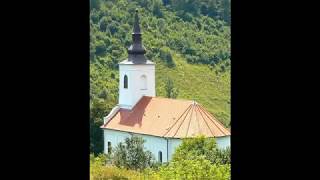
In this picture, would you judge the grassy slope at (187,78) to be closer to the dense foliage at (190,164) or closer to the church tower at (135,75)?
the church tower at (135,75)

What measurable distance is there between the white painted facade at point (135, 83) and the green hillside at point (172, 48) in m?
1.30

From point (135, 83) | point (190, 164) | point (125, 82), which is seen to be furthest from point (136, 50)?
point (190, 164)

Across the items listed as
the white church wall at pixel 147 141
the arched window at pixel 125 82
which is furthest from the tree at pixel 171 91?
the white church wall at pixel 147 141

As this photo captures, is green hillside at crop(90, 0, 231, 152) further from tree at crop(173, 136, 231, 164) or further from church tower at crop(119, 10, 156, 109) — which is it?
tree at crop(173, 136, 231, 164)

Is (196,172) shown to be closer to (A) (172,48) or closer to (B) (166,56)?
(B) (166,56)

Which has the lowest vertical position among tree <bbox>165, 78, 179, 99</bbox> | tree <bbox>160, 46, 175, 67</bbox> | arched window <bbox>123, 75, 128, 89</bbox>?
tree <bbox>165, 78, 179, 99</bbox>

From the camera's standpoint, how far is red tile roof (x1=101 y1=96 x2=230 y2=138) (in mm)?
31703

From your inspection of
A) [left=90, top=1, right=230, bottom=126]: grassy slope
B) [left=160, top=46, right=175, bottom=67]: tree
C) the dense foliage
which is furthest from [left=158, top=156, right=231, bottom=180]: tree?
[left=160, top=46, right=175, bottom=67]: tree

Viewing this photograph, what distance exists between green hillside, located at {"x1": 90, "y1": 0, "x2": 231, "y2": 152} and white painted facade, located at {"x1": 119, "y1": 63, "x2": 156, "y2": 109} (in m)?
1.30

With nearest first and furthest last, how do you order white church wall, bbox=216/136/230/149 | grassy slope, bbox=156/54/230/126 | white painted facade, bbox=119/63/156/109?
1. white church wall, bbox=216/136/230/149
2. white painted facade, bbox=119/63/156/109
3. grassy slope, bbox=156/54/230/126

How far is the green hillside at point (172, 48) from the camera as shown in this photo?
3816 centimetres

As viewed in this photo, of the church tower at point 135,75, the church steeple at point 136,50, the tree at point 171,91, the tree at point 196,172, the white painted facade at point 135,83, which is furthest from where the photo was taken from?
the tree at point 171,91

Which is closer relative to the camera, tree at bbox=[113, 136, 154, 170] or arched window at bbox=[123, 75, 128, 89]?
tree at bbox=[113, 136, 154, 170]

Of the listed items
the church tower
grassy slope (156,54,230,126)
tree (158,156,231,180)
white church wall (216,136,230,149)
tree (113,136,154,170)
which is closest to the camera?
tree (158,156,231,180)
